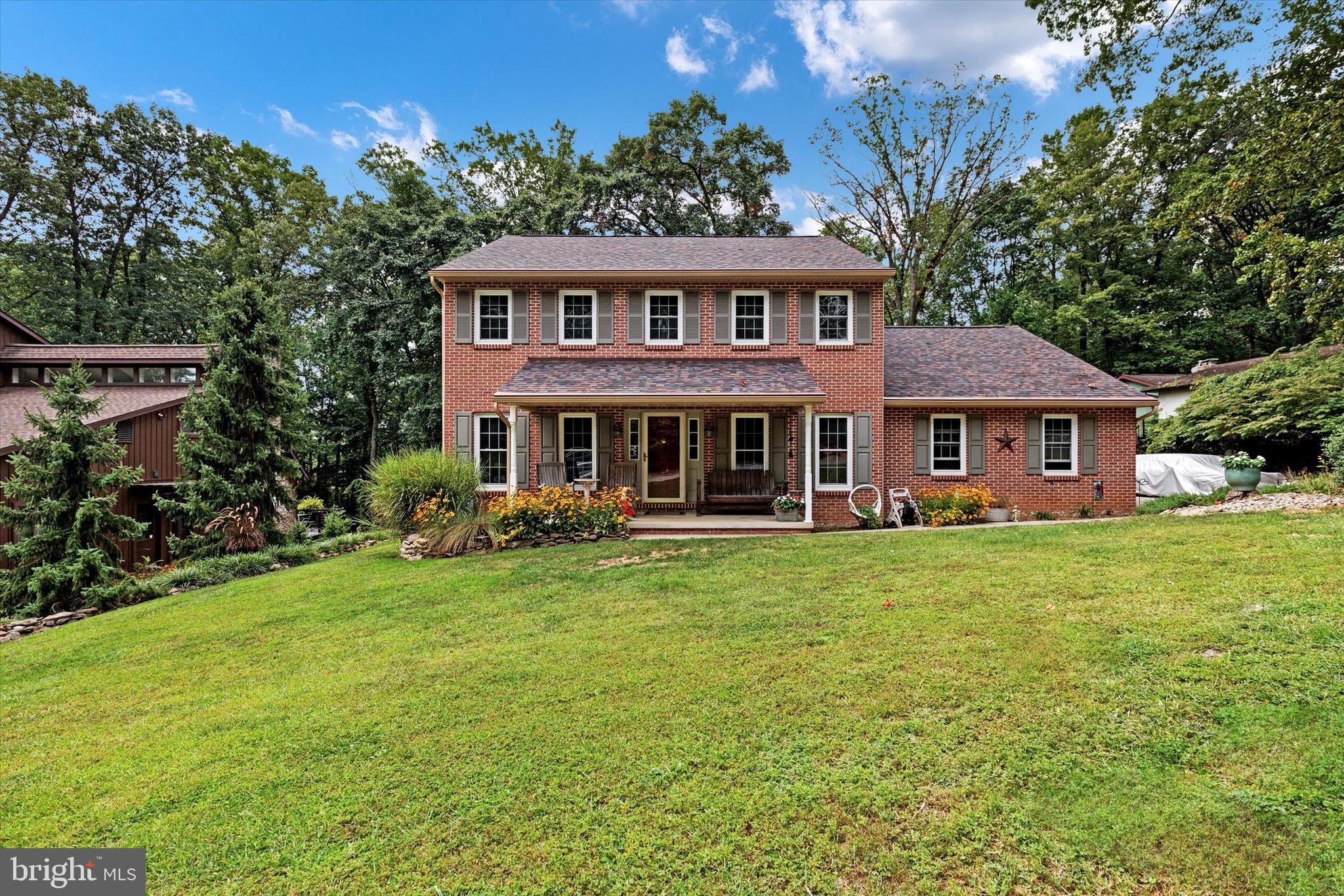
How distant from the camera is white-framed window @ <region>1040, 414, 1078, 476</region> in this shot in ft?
40.3

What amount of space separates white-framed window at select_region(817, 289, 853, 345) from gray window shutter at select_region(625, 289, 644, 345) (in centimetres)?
432

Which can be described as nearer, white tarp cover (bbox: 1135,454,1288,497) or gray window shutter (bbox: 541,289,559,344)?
gray window shutter (bbox: 541,289,559,344)

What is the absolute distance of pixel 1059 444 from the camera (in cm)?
1234

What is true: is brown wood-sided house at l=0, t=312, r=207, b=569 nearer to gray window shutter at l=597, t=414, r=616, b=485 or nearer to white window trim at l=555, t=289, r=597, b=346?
white window trim at l=555, t=289, r=597, b=346

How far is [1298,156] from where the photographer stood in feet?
23.2

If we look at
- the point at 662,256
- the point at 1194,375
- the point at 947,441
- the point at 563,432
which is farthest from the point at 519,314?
the point at 1194,375

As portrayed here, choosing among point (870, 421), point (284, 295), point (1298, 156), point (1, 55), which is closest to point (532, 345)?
point (870, 421)

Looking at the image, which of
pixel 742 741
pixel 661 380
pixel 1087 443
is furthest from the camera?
pixel 1087 443

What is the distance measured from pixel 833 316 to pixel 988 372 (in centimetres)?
437

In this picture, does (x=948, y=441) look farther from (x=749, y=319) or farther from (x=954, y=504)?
(x=749, y=319)

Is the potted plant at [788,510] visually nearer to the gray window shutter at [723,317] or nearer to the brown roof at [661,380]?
the brown roof at [661,380]

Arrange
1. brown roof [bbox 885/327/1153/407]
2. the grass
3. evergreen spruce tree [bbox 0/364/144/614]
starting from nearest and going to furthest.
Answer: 1. the grass
2. evergreen spruce tree [bbox 0/364/144/614]
3. brown roof [bbox 885/327/1153/407]

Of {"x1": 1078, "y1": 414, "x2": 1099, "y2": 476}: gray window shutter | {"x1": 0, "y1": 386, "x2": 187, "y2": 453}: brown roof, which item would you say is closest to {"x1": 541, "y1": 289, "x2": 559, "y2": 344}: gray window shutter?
{"x1": 0, "y1": 386, "x2": 187, "y2": 453}: brown roof

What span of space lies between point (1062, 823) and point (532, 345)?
483 inches
